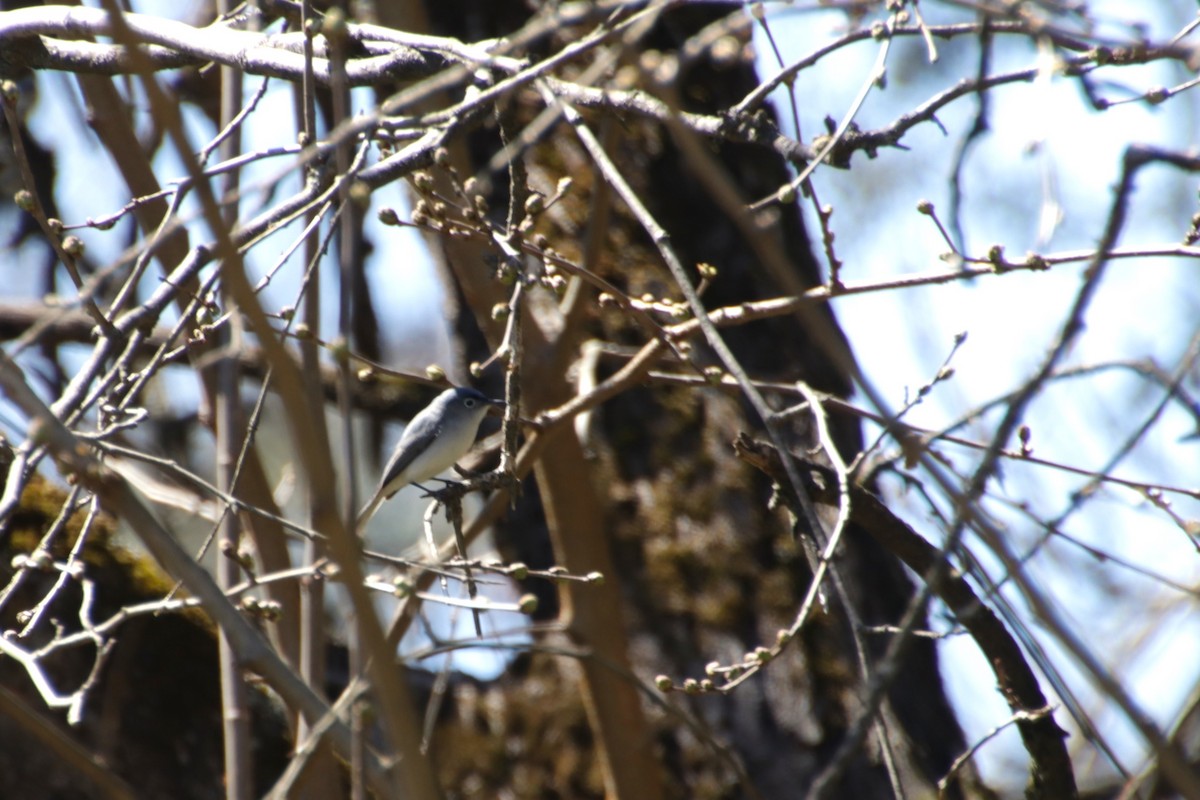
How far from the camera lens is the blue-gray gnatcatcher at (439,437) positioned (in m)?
4.02

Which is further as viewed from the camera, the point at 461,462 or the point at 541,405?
the point at 461,462

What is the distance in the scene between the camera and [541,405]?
3.50 m

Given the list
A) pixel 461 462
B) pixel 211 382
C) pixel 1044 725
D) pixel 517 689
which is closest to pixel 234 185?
pixel 211 382

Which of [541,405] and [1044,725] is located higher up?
[541,405]

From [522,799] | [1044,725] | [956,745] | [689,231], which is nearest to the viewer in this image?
[1044,725]

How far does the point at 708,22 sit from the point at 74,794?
379 cm

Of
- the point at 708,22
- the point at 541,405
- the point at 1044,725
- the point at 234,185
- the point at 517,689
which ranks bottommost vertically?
the point at 1044,725

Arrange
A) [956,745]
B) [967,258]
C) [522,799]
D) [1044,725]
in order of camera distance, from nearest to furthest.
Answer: [967,258] → [1044,725] → [956,745] → [522,799]

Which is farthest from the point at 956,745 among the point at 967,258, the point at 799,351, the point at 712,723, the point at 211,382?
the point at 211,382

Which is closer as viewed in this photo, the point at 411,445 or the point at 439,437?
the point at 439,437

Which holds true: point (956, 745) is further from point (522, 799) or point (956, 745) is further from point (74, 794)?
point (74, 794)

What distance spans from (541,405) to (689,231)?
1467 millimetres

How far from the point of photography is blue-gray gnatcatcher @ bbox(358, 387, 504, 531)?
4020 mm

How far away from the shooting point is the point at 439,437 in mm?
4035
